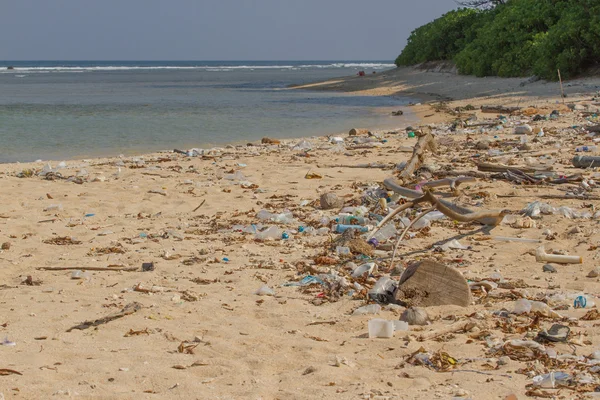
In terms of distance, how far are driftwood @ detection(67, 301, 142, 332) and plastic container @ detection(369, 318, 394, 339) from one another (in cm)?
141

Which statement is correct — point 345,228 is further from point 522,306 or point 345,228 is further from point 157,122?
point 157,122

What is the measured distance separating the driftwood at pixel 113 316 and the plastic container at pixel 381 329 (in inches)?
55.5

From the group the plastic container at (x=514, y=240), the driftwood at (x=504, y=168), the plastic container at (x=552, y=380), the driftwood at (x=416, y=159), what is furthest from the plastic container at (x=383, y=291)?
the driftwood at (x=504, y=168)

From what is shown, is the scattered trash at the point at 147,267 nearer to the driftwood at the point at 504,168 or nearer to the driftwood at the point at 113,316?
the driftwood at the point at 113,316

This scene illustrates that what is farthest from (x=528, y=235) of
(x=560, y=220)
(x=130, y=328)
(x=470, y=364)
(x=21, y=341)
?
(x=21, y=341)

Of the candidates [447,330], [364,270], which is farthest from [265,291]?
[447,330]

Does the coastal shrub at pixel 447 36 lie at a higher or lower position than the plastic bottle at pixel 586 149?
higher

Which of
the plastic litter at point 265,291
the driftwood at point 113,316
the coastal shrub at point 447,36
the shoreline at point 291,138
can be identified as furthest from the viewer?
the coastal shrub at point 447,36

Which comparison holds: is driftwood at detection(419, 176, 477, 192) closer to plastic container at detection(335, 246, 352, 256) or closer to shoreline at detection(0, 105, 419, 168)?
plastic container at detection(335, 246, 352, 256)

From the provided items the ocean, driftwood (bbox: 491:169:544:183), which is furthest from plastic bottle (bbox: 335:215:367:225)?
the ocean

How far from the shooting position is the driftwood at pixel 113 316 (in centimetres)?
393

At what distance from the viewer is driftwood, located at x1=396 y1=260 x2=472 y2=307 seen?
4145 mm

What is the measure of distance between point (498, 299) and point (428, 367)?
1086 millimetres

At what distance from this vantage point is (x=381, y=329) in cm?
373
